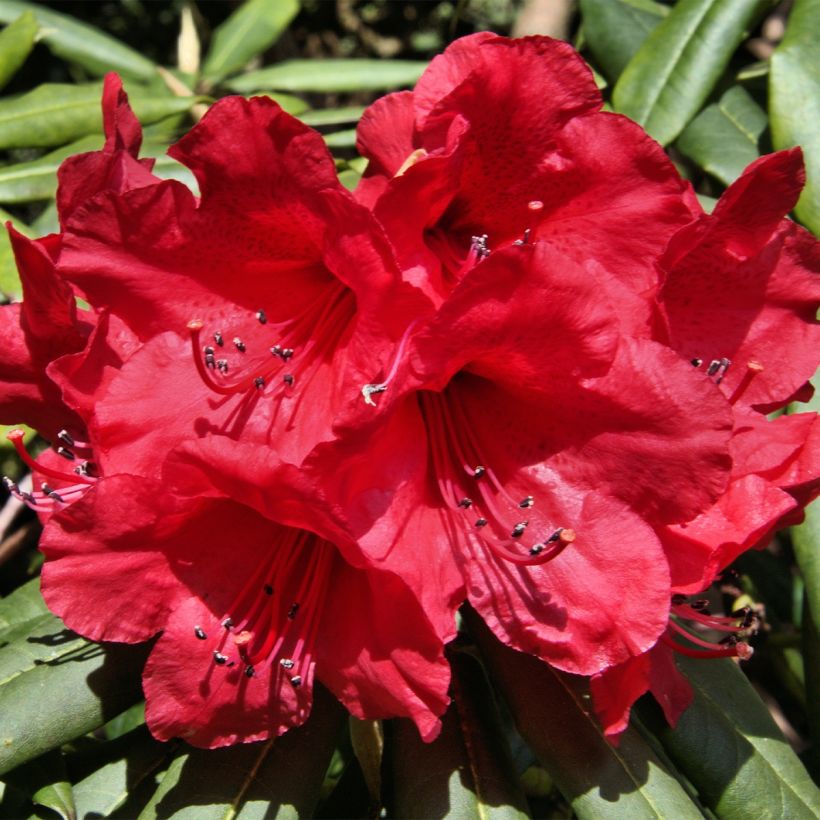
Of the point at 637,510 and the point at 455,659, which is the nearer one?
the point at 637,510

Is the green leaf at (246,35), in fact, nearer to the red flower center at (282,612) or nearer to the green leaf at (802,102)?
the green leaf at (802,102)

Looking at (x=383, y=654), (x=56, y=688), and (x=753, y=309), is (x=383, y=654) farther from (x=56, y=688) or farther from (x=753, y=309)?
(x=753, y=309)

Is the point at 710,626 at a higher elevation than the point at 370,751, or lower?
higher

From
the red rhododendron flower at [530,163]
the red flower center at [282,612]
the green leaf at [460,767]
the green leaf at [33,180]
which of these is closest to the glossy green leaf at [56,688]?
the red flower center at [282,612]

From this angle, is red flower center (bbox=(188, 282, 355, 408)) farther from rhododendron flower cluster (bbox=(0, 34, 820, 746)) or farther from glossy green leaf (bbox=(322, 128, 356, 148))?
glossy green leaf (bbox=(322, 128, 356, 148))

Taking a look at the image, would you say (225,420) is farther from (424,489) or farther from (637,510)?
(637,510)

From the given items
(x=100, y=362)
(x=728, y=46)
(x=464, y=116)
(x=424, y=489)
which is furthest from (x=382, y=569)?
(x=728, y=46)

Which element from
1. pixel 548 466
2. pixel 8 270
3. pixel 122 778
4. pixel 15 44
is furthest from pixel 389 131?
pixel 15 44
